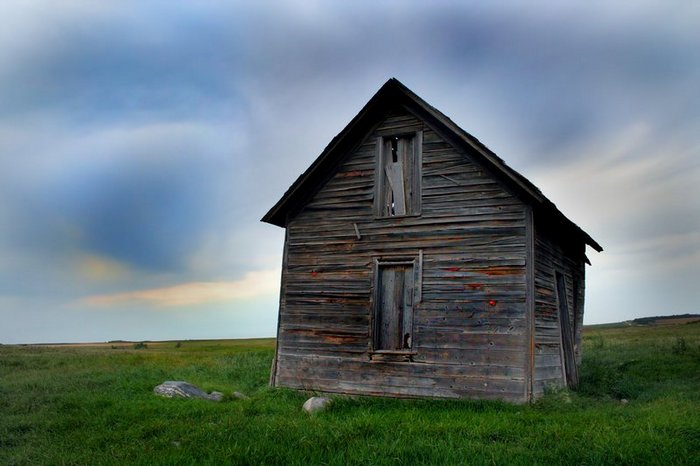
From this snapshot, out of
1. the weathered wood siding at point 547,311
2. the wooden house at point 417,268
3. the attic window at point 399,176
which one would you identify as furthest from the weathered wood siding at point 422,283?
the weathered wood siding at point 547,311

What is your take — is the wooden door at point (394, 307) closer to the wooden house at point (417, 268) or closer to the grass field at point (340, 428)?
the wooden house at point (417, 268)

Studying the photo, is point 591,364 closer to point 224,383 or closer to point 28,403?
point 224,383

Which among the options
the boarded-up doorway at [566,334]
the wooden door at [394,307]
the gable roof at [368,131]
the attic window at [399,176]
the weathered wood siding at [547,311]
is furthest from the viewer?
the boarded-up doorway at [566,334]

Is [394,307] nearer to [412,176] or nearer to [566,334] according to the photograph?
[412,176]

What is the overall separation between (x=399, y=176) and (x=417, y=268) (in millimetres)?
2397

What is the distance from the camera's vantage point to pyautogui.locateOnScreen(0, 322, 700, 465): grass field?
7.17m

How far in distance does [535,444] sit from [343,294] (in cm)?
674

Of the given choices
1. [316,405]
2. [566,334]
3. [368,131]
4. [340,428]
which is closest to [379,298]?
[316,405]

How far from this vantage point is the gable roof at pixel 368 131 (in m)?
12.1

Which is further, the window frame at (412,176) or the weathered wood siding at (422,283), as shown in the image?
the window frame at (412,176)

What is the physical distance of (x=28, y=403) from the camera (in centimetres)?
1234

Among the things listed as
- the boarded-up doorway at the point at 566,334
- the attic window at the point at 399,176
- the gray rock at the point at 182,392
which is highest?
the attic window at the point at 399,176

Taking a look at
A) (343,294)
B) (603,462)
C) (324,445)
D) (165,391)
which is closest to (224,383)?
(165,391)

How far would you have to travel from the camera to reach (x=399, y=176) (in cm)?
1366
